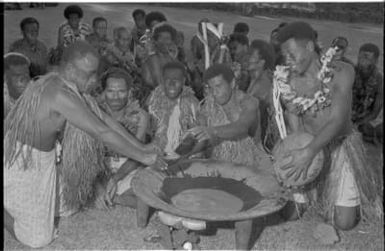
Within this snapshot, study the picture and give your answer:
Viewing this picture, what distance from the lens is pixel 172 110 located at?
434cm

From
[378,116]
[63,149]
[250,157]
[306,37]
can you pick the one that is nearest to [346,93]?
[306,37]

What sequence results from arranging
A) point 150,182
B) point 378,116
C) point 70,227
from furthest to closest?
point 378,116 < point 70,227 < point 150,182

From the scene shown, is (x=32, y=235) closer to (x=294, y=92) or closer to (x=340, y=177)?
(x=294, y=92)

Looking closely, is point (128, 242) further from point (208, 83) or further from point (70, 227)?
point (208, 83)

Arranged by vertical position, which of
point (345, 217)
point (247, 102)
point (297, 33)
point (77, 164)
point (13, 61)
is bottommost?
point (345, 217)

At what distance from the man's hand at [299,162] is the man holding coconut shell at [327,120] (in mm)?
106

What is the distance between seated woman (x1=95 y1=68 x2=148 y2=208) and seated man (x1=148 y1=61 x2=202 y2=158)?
0.21 meters

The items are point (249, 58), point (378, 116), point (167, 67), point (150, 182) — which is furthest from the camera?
point (378, 116)

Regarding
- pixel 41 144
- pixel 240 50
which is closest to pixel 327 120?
pixel 41 144

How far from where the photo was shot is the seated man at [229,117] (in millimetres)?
4000

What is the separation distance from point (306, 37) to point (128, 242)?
186 centimetres

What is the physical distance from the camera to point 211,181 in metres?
3.49

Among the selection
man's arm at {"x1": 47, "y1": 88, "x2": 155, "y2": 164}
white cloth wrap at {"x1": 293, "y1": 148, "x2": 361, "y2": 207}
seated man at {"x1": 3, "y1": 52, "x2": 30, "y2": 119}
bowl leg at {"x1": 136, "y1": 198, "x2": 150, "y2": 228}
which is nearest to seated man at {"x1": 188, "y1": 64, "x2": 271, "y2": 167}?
white cloth wrap at {"x1": 293, "y1": 148, "x2": 361, "y2": 207}

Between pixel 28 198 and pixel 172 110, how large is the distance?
150 centimetres
